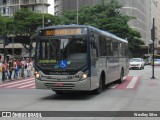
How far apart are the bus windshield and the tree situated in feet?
165

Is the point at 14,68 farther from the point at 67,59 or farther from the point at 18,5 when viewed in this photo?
the point at 18,5

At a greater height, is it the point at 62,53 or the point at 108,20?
the point at 108,20

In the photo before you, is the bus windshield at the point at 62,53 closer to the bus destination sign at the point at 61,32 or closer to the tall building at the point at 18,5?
the bus destination sign at the point at 61,32

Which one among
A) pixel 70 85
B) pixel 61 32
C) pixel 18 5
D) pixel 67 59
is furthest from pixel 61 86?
pixel 18 5

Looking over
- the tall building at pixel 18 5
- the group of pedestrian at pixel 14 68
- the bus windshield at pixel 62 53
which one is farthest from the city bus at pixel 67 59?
the tall building at pixel 18 5

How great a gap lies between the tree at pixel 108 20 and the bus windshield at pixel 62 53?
165ft

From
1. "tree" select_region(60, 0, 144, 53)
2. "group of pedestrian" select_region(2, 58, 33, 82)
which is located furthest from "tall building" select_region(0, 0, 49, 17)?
"group of pedestrian" select_region(2, 58, 33, 82)

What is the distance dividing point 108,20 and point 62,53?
53927mm

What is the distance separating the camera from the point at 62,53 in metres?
15.5

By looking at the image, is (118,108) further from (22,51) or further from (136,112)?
(22,51)

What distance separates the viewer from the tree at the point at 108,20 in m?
68.1

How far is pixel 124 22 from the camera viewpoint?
70312 mm

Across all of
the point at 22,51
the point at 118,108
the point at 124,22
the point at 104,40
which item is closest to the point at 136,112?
the point at 118,108

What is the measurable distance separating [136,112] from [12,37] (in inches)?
3026
